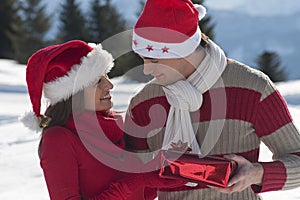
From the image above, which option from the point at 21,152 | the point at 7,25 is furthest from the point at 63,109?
the point at 7,25

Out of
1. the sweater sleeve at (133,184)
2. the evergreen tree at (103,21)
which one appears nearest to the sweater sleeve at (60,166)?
the sweater sleeve at (133,184)

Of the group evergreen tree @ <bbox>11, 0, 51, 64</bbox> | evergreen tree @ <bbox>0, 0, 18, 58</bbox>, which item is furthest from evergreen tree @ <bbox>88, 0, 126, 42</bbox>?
evergreen tree @ <bbox>0, 0, 18, 58</bbox>

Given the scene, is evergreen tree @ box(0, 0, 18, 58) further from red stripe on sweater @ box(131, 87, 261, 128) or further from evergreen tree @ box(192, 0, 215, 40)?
red stripe on sweater @ box(131, 87, 261, 128)

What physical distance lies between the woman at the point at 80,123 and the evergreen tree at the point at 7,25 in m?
23.9

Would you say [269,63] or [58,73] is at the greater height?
[58,73]

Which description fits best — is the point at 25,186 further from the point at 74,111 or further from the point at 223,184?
the point at 223,184

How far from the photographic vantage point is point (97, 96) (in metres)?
2.37

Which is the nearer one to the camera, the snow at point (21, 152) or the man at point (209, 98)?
the man at point (209, 98)

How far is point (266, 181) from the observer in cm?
198

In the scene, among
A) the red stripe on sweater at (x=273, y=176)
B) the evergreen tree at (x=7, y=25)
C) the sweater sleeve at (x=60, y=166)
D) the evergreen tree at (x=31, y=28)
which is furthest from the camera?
the evergreen tree at (x=31, y=28)

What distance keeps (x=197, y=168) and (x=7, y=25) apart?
997 inches

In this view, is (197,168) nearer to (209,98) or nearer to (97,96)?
(209,98)

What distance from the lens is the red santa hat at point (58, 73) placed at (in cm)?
231

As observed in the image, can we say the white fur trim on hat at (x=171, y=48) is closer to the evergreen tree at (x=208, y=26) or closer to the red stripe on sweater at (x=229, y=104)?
the red stripe on sweater at (x=229, y=104)
